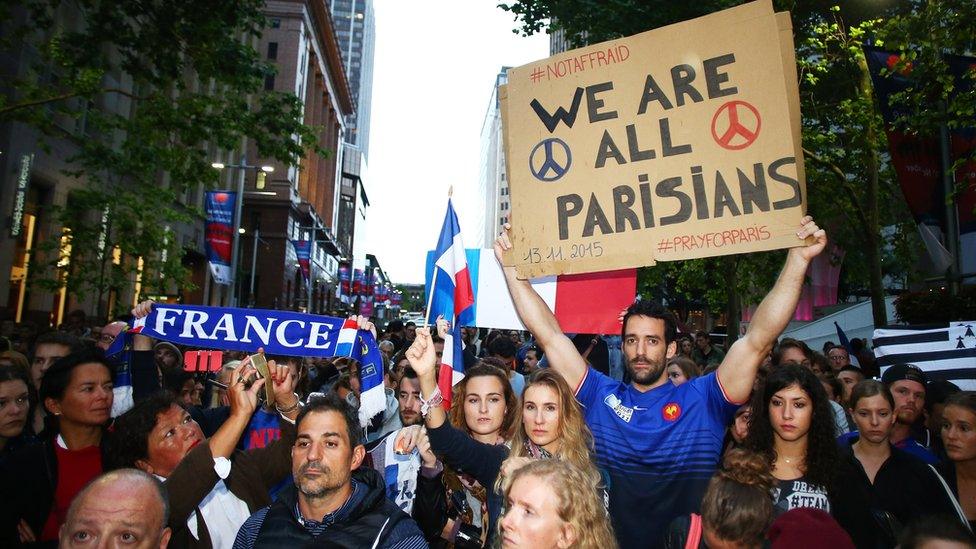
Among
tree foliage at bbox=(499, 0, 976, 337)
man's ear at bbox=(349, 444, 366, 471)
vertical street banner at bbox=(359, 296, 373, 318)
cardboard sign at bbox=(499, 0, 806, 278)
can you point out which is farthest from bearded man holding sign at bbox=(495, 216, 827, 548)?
vertical street banner at bbox=(359, 296, 373, 318)

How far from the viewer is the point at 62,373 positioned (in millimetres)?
4250

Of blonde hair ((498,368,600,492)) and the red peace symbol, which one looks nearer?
blonde hair ((498,368,600,492))

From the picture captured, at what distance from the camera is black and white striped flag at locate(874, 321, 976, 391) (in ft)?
24.0

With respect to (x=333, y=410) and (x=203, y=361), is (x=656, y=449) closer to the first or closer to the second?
(x=333, y=410)

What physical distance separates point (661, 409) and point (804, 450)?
2.97 feet

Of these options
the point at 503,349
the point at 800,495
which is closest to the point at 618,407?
the point at 800,495

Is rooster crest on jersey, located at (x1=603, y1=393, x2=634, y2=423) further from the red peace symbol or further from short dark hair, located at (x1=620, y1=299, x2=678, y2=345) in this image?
the red peace symbol

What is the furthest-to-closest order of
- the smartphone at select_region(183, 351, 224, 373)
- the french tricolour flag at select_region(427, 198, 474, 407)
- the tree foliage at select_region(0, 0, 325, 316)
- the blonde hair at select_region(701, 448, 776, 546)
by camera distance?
1. the tree foliage at select_region(0, 0, 325, 316)
2. the smartphone at select_region(183, 351, 224, 373)
3. the french tricolour flag at select_region(427, 198, 474, 407)
4. the blonde hair at select_region(701, 448, 776, 546)

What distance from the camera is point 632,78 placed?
438cm

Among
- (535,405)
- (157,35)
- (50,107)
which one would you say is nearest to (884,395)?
(535,405)

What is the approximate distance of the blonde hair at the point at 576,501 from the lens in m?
2.68

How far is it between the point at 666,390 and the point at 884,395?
1687mm

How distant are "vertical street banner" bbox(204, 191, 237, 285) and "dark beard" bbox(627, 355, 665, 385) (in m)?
19.4

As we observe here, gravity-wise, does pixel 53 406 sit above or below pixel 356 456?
above
